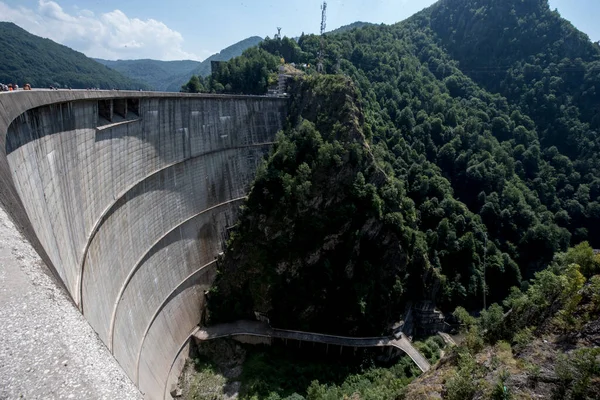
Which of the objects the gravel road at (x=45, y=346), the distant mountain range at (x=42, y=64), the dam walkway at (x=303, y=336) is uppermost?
the distant mountain range at (x=42, y=64)

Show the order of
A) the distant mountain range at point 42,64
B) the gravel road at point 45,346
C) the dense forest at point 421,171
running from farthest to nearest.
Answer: the distant mountain range at point 42,64, the dense forest at point 421,171, the gravel road at point 45,346

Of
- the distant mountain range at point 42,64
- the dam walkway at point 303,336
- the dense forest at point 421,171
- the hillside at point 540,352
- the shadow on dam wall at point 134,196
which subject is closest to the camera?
the hillside at point 540,352

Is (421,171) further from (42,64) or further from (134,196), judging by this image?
(42,64)

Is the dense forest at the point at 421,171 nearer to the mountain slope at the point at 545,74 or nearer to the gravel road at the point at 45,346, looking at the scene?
the mountain slope at the point at 545,74

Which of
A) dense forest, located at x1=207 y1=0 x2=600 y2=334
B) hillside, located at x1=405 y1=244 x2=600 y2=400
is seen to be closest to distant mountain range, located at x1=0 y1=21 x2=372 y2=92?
dense forest, located at x1=207 y1=0 x2=600 y2=334

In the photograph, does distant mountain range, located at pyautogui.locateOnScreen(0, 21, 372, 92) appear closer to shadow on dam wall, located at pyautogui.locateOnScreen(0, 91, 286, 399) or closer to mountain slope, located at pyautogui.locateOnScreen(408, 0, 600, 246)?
shadow on dam wall, located at pyautogui.locateOnScreen(0, 91, 286, 399)

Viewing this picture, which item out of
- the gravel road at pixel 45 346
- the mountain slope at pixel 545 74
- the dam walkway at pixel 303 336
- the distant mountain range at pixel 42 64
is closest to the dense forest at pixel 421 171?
the mountain slope at pixel 545 74

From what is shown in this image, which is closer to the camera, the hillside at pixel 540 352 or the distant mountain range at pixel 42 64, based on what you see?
the hillside at pixel 540 352

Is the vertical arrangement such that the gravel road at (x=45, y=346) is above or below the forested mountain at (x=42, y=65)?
below
